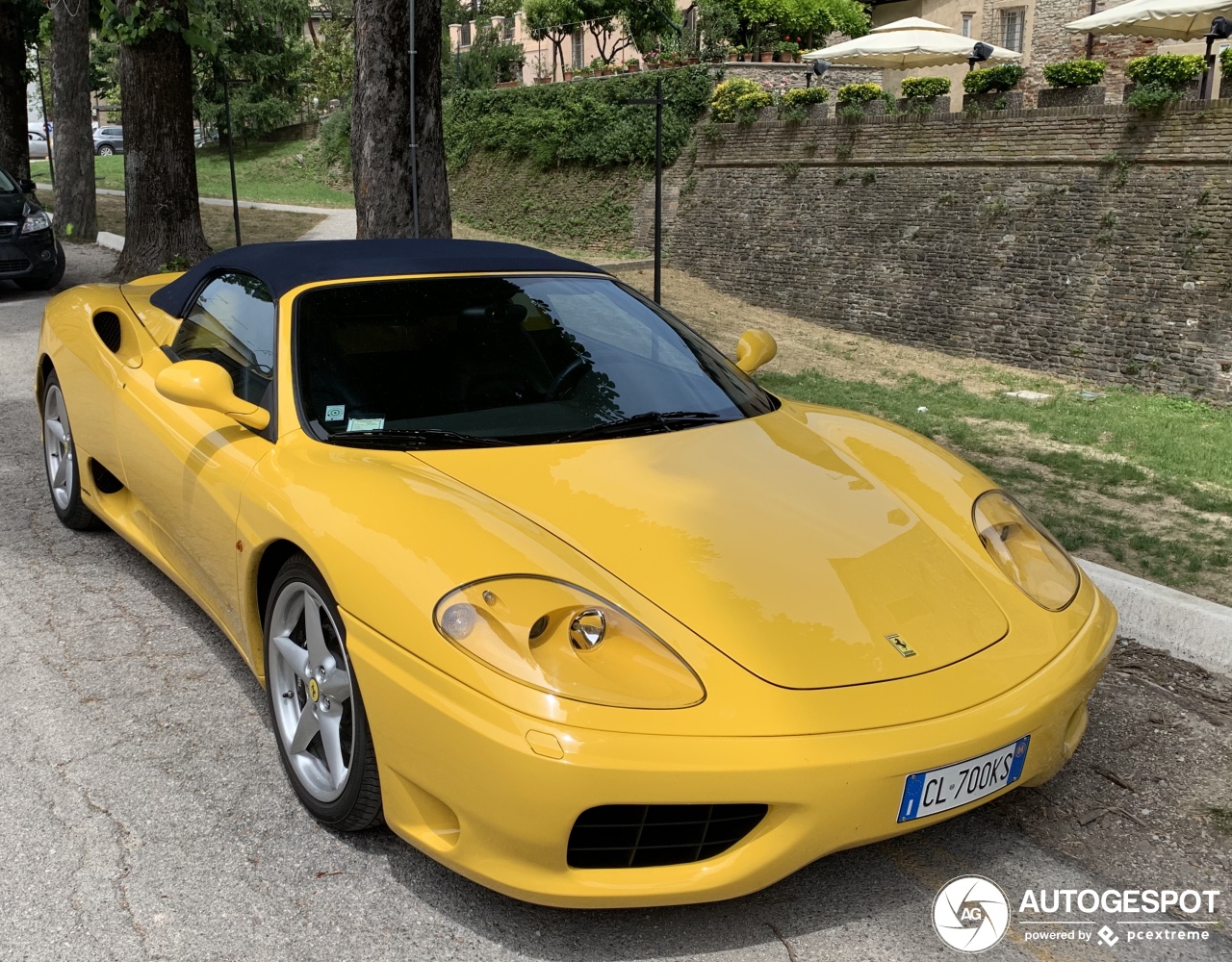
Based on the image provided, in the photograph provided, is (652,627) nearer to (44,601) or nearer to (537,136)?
(44,601)

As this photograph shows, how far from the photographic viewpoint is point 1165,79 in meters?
16.3

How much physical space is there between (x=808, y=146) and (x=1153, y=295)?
25.6 ft

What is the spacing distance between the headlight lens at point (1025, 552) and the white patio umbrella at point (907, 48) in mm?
20671

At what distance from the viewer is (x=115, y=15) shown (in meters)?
11.3

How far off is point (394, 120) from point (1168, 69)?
40.6 ft

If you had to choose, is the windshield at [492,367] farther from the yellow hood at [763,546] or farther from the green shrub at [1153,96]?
the green shrub at [1153,96]

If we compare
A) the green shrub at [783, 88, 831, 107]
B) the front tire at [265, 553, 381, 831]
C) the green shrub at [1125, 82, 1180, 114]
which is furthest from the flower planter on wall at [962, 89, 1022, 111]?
the front tire at [265, 553, 381, 831]

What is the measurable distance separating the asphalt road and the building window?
29532 millimetres

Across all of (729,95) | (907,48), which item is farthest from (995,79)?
(729,95)

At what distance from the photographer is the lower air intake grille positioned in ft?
7.40

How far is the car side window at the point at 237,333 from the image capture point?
3.40 m

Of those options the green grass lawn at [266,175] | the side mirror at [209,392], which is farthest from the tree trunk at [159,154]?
the green grass lawn at [266,175]

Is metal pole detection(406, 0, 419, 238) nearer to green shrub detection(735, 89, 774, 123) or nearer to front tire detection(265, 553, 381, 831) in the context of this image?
front tire detection(265, 553, 381, 831)

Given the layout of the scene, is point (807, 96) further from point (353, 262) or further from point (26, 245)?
point (353, 262)
